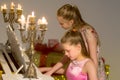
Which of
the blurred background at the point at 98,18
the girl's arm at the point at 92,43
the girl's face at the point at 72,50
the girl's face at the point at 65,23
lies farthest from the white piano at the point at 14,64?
the blurred background at the point at 98,18

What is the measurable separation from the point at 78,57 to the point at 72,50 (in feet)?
0.32

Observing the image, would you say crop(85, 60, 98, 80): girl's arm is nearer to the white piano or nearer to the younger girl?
the younger girl

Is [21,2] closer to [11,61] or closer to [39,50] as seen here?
[39,50]

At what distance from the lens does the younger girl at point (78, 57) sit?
2160 mm

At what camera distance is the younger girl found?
216cm

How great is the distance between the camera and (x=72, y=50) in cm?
216

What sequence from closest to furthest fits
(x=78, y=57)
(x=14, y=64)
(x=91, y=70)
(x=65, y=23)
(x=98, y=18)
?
(x=91, y=70) < (x=78, y=57) < (x=65, y=23) < (x=14, y=64) < (x=98, y=18)

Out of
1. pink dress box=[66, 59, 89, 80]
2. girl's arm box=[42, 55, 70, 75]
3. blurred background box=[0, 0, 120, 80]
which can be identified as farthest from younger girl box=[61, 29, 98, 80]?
blurred background box=[0, 0, 120, 80]

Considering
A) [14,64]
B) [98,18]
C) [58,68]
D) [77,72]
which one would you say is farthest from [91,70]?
[98,18]

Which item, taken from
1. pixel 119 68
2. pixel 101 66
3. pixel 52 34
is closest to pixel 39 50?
pixel 52 34

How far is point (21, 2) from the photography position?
4008 mm

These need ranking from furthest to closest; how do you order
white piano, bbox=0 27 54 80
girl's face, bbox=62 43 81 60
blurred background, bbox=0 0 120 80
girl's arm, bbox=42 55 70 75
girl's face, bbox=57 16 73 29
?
blurred background, bbox=0 0 120 80
girl's arm, bbox=42 55 70 75
girl's face, bbox=57 16 73 29
girl's face, bbox=62 43 81 60
white piano, bbox=0 27 54 80

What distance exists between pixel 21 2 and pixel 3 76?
2.11 metres

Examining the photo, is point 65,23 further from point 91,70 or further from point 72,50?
point 91,70
